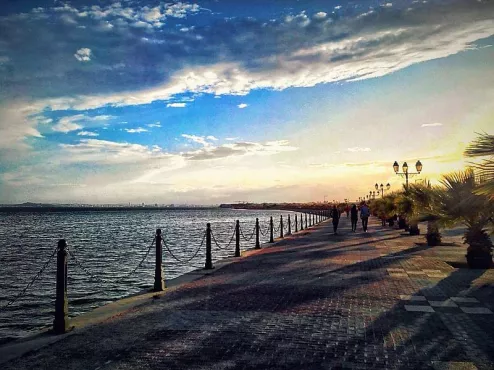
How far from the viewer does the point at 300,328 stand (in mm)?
6305

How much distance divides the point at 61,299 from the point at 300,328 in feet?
12.4

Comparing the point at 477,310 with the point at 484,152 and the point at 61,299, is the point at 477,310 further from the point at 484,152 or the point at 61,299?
the point at 61,299

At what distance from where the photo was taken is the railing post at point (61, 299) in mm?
6637

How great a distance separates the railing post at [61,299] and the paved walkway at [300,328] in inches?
10.9

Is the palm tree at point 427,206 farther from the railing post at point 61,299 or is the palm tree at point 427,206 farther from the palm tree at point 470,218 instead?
the railing post at point 61,299

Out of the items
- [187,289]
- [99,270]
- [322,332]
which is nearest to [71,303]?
[187,289]

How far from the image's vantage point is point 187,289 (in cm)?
977

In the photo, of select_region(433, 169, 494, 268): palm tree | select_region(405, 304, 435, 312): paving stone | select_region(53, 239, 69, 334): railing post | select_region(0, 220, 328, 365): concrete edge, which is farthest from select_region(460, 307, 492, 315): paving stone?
select_region(53, 239, 69, 334): railing post

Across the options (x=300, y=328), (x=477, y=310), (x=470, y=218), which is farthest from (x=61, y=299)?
(x=470, y=218)

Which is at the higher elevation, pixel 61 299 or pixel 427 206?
pixel 427 206

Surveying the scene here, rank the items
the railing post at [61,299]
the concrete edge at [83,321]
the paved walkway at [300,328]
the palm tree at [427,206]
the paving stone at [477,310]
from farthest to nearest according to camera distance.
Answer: the palm tree at [427,206] < the paving stone at [477,310] < the railing post at [61,299] < the concrete edge at [83,321] < the paved walkway at [300,328]

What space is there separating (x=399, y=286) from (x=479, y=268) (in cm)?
414

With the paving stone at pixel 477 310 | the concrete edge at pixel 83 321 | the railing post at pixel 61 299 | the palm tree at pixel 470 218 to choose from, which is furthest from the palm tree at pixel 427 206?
the railing post at pixel 61 299

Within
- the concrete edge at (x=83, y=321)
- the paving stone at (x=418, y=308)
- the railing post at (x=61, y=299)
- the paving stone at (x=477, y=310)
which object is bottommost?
the concrete edge at (x=83, y=321)
